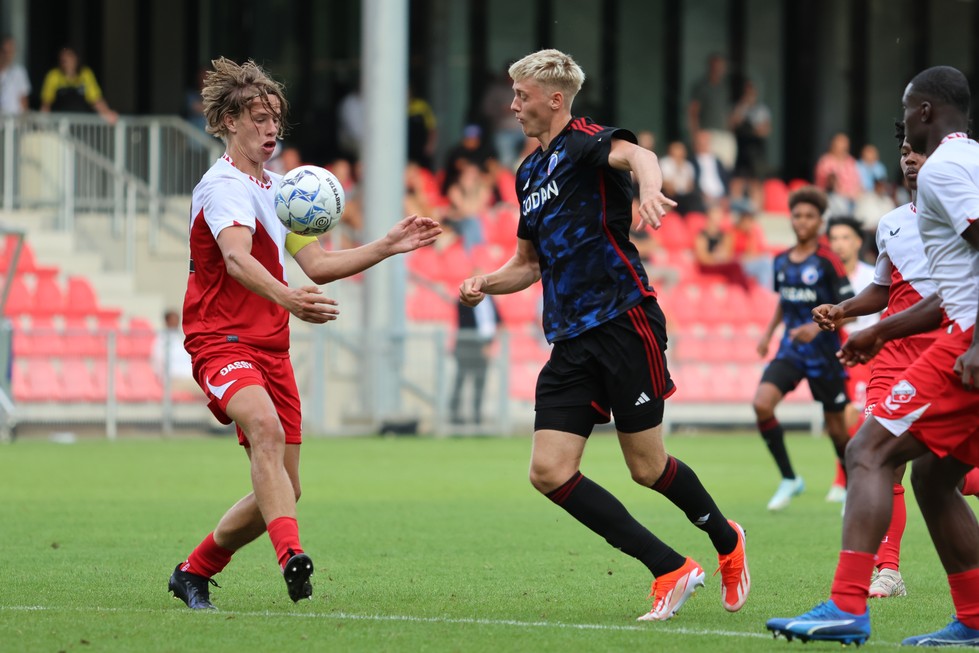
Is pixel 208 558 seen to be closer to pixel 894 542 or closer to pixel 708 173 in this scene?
pixel 894 542

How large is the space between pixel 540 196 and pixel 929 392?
2.05m

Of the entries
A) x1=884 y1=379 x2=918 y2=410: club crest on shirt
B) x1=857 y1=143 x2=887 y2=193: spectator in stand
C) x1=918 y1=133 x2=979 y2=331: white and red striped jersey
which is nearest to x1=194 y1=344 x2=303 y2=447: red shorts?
x1=884 y1=379 x2=918 y2=410: club crest on shirt

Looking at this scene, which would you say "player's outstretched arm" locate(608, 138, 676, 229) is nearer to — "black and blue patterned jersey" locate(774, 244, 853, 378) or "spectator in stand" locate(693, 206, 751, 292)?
"black and blue patterned jersey" locate(774, 244, 853, 378)

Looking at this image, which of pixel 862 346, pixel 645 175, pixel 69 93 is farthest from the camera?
pixel 69 93

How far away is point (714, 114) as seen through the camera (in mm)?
30016

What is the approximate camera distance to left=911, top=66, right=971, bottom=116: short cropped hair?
600 cm

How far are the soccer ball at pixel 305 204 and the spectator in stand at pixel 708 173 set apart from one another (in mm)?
18664

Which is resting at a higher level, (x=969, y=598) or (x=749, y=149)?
(x=749, y=149)

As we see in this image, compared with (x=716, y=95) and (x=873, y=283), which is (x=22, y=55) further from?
(x=873, y=283)

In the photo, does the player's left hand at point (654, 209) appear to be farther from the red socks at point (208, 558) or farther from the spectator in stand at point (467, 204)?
the spectator in stand at point (467, 204)

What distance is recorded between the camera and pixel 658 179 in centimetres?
641

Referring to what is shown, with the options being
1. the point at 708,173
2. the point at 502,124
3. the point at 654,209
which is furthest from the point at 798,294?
the point at 502,124

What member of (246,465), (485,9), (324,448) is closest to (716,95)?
(485,9)

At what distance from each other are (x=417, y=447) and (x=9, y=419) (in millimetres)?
4772
